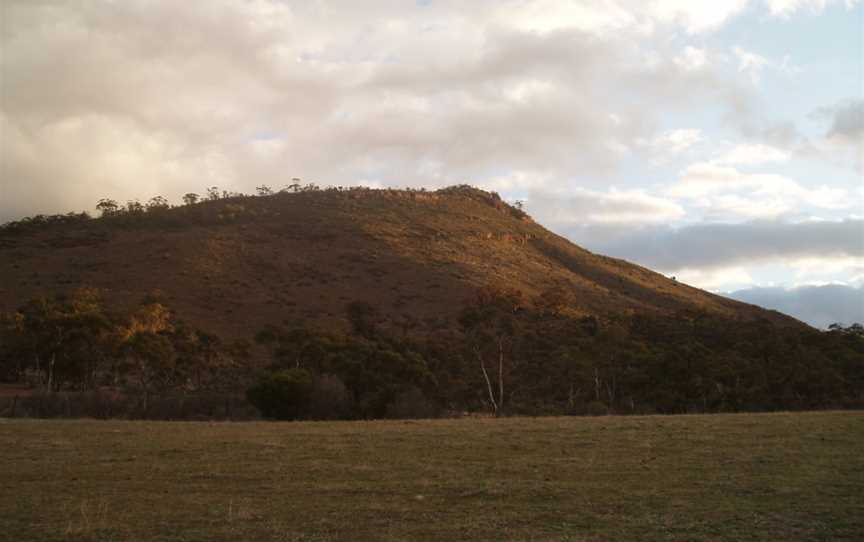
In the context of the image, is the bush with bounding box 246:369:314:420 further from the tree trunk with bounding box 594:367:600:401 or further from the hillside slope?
the hillside slope

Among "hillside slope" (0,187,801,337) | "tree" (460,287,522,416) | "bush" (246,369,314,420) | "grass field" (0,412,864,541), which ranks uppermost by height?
"hillside slope" (0,187,801,337)

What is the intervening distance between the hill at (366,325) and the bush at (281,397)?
72 mm

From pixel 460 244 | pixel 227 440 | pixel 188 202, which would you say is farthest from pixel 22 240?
pixel 227 440

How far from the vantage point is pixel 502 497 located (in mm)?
12250

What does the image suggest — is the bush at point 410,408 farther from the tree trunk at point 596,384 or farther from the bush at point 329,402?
the tree trunk at point 596,384

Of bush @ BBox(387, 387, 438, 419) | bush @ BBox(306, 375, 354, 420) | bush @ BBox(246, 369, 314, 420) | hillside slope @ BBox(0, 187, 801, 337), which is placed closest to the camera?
bush @ BBox(387, 387, 438, 419)

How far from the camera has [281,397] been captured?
33.8 metres

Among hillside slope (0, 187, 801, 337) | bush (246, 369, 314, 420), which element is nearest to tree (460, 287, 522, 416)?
bush (246, 369, 314, 420)

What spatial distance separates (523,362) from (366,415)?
19586 mm

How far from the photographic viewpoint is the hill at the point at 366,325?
40125mm

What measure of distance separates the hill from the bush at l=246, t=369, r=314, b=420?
2.8 inches

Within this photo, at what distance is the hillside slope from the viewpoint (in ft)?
226

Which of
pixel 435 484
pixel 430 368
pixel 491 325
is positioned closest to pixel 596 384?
pixel 491 325

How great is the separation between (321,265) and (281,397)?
5045cm
